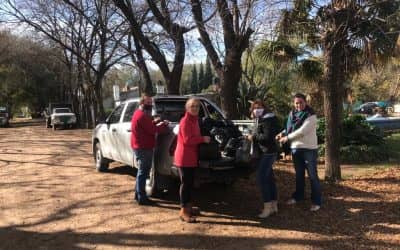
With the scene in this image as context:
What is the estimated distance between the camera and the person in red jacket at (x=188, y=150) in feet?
20.9

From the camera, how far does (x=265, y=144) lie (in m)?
6.59

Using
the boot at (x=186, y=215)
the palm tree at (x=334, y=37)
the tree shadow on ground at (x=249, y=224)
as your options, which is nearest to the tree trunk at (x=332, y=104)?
the palm tree at (x=334, y=37)

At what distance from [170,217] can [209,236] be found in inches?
41.8

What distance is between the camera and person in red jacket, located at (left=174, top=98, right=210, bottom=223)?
20.9 feet

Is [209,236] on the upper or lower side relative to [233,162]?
lower

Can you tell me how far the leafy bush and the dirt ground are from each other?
95.3 inches

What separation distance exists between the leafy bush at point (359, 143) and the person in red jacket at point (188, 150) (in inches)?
283

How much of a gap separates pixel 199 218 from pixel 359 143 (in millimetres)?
7992

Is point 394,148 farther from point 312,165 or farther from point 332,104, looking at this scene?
point 312,165

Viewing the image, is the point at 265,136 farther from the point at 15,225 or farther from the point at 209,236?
the point at 15,225

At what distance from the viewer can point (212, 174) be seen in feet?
22.7

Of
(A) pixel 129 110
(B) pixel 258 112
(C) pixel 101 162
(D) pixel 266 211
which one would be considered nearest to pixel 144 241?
(D) pixel 266 211

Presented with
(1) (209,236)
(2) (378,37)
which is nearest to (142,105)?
(1) (209,236)

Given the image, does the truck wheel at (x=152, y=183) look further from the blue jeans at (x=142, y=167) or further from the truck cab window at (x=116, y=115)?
the truck cab window at (x=116, y=115)
